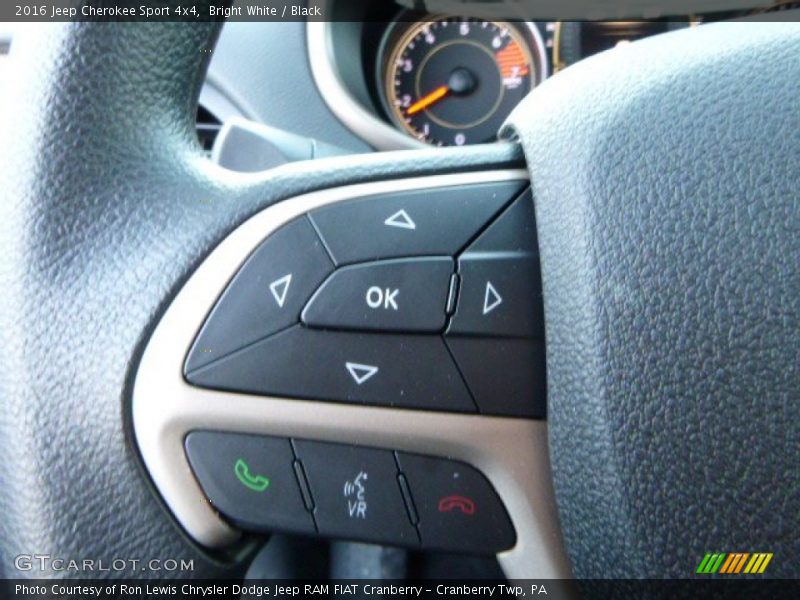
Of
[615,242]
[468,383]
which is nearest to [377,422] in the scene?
[468,383]

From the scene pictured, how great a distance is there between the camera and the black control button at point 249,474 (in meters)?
0.53

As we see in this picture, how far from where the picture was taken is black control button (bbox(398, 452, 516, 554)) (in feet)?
1.71

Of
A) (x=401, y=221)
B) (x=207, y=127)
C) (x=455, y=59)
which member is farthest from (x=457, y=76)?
(x=401, y=221)

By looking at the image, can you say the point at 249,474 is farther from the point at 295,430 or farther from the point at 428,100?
the point at 428,100

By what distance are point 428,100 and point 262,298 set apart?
1223 mm

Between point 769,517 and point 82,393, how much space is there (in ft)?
1.22

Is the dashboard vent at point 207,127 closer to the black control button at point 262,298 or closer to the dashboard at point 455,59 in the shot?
the dashboard at point 455,59

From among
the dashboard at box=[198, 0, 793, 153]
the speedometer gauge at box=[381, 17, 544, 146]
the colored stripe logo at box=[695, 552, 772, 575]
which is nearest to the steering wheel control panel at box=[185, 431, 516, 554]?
the colored stripe logo at box=[695, 552, 772, 575]

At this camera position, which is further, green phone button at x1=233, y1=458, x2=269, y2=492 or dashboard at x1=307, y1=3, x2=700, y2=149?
dashboard at x1=307, y1=3, x2=700, y2=149

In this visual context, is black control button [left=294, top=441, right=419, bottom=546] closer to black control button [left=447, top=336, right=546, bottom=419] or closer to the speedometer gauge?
black control button [left=447, top=336, right=546, bottom=419]

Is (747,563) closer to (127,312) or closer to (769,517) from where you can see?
(769,517)

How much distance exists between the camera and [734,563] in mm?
462

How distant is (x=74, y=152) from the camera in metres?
0.53

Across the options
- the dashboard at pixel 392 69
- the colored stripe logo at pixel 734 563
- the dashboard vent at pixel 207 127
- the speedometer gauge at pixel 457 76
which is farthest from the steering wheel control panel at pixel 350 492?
the speedometer gauge at pixel 457 76
